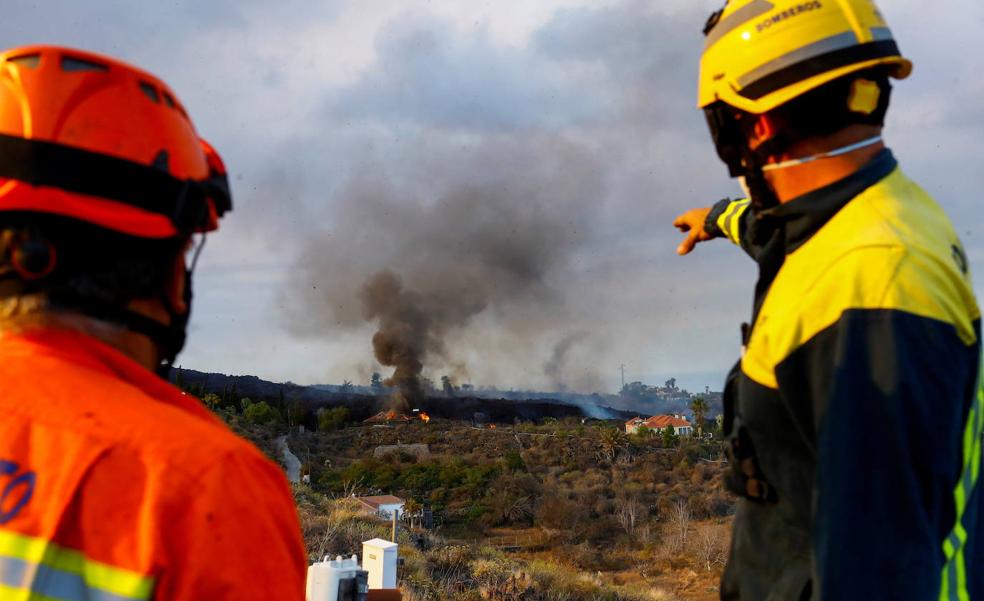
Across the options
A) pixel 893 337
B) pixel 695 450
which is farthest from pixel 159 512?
pixel 695 450

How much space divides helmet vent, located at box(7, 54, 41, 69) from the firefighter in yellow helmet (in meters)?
1.60

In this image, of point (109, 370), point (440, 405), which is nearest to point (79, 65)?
point (109, 370)

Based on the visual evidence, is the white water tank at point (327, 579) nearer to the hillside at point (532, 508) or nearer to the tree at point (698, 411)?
the hillside at point (532, 508)

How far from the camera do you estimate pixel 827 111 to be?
1893 mm

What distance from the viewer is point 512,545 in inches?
807

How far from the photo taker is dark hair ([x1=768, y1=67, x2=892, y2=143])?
1881 mm

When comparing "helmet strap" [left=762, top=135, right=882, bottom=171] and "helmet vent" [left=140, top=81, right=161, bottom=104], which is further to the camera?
"helmet strap" [left=762, top=135, right=882, bottom=171]

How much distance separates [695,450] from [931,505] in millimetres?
34268

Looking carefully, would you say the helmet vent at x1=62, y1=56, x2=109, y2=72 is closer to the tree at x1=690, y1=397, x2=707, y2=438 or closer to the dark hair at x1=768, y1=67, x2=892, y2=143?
the dark hair at x1=768, y1=67, x2=892, y2=143

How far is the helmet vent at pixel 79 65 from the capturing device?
4.73ft

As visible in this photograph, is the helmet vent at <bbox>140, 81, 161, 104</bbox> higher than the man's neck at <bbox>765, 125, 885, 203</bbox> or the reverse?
the reverse

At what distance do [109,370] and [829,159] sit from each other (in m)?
1.68

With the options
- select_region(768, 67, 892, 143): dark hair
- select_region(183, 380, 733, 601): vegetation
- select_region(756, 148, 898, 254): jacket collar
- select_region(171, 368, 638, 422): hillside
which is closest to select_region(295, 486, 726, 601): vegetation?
select_region(183, 380, 733, 601): vegetation

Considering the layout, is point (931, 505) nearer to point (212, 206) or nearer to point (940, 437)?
point (940, 437)
